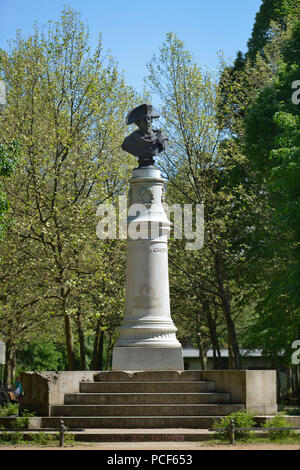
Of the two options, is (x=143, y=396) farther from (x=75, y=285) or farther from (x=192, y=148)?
(x=192, y=148)

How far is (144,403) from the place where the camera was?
18672mm

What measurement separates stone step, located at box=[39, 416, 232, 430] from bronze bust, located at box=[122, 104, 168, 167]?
28.5 feet

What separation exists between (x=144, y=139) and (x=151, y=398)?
27.9ft

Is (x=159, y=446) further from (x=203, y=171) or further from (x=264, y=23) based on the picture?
(x=264, y=23)

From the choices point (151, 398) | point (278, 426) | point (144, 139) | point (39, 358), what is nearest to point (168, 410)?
point (151, 398)

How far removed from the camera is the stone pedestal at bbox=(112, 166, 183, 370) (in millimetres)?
21547

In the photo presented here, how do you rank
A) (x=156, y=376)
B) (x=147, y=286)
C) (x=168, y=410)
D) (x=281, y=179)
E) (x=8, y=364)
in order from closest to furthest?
(x=168, y=410), (x=156, y=376), (x=147, y=286), (x=281, y=179), (x=8, y=364)

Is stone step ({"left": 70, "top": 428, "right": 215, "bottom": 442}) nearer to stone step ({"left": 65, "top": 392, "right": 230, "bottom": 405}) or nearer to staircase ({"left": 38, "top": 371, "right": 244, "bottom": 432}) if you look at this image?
staircase ({"left": 38, "top": 371, "right": 244, "bottom": 432})

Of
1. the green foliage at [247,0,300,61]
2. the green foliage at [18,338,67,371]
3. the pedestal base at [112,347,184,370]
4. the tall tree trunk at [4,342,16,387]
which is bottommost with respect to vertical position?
the pedestal base at [112,347,184,370]

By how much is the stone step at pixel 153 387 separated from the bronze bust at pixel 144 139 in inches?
284

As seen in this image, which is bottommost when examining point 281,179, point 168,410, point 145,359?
point 168,410

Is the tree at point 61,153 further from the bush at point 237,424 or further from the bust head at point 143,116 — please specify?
the bush at point 237,424

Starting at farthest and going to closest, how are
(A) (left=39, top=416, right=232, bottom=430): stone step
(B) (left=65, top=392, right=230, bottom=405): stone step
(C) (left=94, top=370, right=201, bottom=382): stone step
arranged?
(C) (left=94, top=370, right=201, bottom=382): stone step
(B) (left=65, top=392, right=230, bottom=405): stone step
(A) (left=39, top=416, right=232, bottom=430): stone step

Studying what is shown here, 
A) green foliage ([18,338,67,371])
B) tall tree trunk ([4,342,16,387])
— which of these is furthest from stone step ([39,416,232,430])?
green foliage ([18,338,67,371])
